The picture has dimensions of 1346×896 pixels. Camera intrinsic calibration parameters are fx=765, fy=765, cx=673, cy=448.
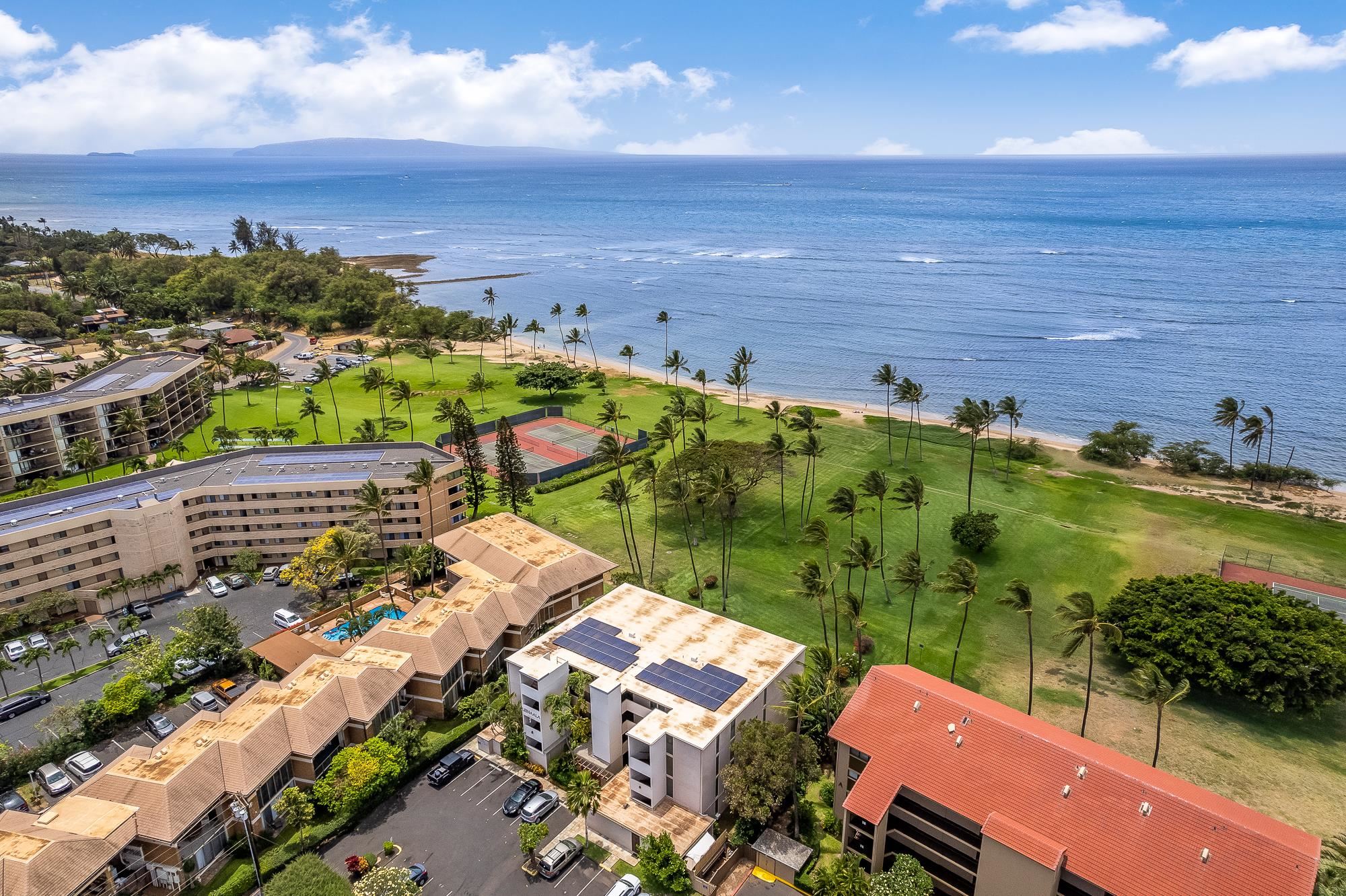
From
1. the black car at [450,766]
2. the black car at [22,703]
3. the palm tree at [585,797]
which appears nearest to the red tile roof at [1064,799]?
the palm tree at [585,797]

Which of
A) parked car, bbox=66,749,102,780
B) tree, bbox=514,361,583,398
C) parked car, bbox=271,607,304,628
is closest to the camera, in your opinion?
parked car, bbox=66,749,102,780

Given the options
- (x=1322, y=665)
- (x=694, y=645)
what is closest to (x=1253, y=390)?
(x=1322, y=665)

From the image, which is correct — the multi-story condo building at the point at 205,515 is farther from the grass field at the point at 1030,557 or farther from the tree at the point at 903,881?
the tree at the point at 903,881

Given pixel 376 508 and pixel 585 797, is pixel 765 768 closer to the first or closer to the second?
pixel 585 797

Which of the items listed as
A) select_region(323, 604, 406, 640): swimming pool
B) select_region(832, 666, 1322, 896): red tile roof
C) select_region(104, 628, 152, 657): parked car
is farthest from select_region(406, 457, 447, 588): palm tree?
select_region(832, 666, 1322, 896): red tile roof

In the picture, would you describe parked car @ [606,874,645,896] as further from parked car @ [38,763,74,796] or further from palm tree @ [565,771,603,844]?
parked car @ [38,763,74,796]

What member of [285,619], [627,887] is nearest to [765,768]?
[627,887]

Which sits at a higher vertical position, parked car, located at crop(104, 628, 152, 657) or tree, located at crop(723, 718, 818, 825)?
tree, located at crop(723, 718, 818, 825)

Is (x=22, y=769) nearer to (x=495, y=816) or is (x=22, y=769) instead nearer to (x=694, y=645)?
(x=495, y=816)
